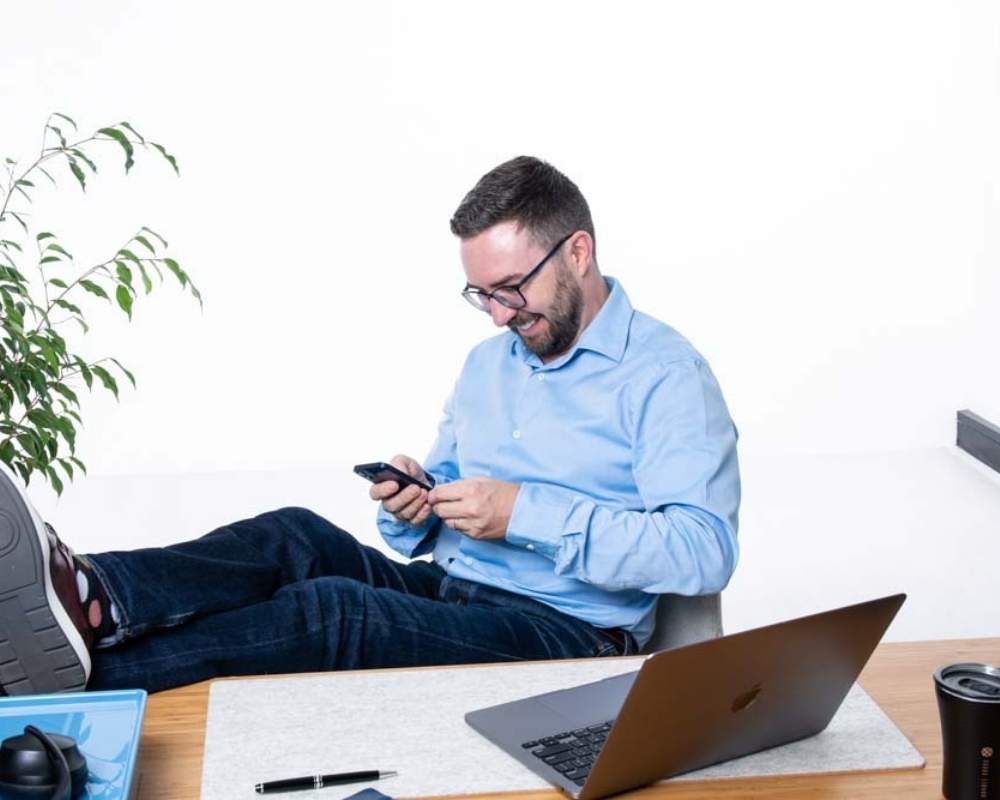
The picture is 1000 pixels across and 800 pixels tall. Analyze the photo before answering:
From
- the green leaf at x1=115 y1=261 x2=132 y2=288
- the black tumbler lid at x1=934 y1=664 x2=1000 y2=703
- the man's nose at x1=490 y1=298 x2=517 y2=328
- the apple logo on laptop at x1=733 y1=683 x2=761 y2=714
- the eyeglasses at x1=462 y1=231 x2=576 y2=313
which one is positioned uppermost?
the green leaf at x1=115 y1=261 x2=132 y2=288

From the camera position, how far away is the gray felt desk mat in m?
1.36

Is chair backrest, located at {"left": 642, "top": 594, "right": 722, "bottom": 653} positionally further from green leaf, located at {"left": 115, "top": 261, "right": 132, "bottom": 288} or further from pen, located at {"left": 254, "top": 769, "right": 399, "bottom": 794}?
green leaf, located at {"left": 115, "top": 261, "right": 132, "bottom": 288}

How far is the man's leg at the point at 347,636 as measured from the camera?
171cm

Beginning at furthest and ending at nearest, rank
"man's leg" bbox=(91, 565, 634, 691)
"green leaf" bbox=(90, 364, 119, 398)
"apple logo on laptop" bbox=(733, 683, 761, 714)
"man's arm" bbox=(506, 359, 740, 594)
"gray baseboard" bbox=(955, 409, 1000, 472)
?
"gray baseboard" bbox=(955, 409, 1000, 472), "green leaf" bbox=(90, 364, 119, 398), "man's arm" bbox=(506, 359, 740, 594), "man's leg" bbox=(91, 565, 634, 691), "apple logo on laptop" bbox=(733, 683, 761, 714)

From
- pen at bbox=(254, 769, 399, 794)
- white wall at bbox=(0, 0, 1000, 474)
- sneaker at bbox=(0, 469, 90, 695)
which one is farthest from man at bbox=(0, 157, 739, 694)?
white wall at bbox=(0, 0, 1000, 474)

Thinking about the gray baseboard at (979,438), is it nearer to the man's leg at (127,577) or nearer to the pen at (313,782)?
the man's leg at (127,577)

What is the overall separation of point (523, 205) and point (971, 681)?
127 centimetres

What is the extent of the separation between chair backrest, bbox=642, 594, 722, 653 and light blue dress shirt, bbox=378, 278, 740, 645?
19 mm

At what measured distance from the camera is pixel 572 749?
1.41 metres

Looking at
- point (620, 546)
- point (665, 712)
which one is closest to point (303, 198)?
point (620, 546)

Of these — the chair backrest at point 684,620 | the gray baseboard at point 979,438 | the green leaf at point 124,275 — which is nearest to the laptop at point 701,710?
the chair backrest at point 684,620

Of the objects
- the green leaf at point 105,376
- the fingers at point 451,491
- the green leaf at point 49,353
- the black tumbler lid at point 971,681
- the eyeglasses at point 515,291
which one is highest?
the eyeglasses at point 515,291

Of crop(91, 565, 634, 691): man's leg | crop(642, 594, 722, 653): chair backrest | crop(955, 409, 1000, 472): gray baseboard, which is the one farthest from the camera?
crop(955, 409, 1000, 472): gray baseboard

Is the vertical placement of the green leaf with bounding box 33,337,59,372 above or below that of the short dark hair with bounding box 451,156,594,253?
below
